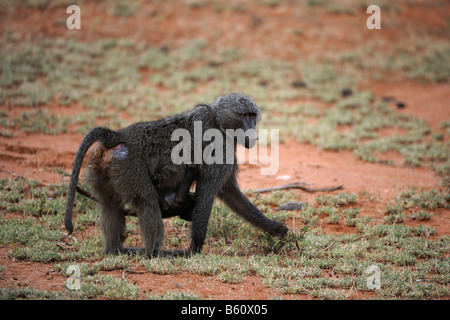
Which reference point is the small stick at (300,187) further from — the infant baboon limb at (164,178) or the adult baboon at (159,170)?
the infant baboon limb at (164,178)

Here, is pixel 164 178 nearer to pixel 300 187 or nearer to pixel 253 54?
pixel 300 187

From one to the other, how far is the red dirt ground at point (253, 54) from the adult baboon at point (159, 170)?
2.10 ft

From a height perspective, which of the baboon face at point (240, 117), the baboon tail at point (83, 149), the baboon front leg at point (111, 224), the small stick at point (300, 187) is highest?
the baboon face at point (240, 117)

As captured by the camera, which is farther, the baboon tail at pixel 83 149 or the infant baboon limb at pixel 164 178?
the infant baboon limb at pixel 164 178

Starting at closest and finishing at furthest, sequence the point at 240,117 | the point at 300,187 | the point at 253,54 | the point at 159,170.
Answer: the point at 159,170 < the point at 240,117 < the point at 300,187 < the point at 253,54

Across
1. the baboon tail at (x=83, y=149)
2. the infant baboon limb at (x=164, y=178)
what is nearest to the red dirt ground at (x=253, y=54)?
the baboon tail at (x=83, y=149)

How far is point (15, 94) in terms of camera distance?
10.9 metres

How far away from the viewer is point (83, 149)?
475 cm

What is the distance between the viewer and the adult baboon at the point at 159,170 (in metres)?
4.96

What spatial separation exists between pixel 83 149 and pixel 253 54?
35.8 feet

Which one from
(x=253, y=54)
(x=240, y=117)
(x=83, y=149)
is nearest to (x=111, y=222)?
(x=83, y=149)

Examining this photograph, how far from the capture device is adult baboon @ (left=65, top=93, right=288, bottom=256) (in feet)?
16.3

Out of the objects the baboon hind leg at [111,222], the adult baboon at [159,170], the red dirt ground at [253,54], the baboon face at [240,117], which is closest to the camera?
the red dirt ground at [253,54]
